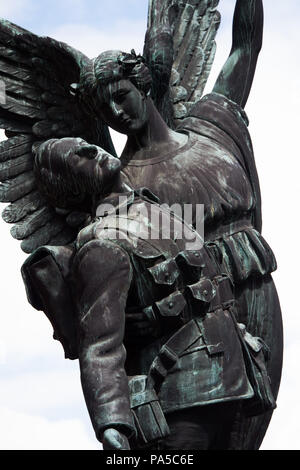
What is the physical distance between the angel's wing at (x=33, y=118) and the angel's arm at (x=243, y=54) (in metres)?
0.81

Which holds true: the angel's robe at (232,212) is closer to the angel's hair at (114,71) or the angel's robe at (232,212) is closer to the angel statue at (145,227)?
the angel statue at (145,227)

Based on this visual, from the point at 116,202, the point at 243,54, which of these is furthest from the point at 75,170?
Result: the point at 243,54

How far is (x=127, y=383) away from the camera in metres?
11.0

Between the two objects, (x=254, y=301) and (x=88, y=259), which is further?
(x=254, y=301)

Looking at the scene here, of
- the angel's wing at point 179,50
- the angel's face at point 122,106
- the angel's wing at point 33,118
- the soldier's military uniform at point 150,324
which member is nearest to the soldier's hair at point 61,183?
the soldier's military uniform at point 150,324

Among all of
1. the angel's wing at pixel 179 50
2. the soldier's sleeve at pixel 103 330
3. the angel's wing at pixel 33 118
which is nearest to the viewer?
the soldier's sleeve at pixel 103 330

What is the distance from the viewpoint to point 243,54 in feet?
41.4

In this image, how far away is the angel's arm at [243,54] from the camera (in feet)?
41.3

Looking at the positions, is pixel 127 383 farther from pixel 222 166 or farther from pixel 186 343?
pixel 222 166

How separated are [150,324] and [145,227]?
0.53 metres

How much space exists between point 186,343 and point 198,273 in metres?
0.39

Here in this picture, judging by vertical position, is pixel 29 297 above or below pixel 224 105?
below

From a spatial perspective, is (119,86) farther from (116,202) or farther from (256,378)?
(256,378)
